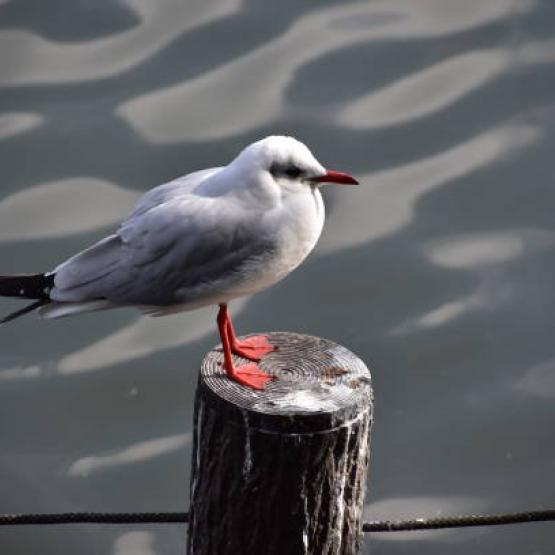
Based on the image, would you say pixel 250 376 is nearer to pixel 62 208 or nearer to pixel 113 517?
pixel 113 517

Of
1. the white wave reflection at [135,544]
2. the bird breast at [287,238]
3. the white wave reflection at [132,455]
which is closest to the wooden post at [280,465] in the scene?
the bird breast at [287,238]

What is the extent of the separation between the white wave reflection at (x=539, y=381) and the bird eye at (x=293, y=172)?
2417mm

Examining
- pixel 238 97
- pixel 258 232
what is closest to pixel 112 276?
pixel 258 232

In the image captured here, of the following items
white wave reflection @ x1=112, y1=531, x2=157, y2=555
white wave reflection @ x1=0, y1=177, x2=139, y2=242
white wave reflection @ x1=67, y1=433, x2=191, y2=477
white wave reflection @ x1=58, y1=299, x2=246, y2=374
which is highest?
white wave reflection @ x1=0, y1=177, x2=139, y2=242

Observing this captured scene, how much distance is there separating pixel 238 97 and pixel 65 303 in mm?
3027

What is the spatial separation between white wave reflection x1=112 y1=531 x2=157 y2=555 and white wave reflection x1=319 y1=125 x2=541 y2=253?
4.63 ft

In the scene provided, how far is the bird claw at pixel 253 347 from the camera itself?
291cm

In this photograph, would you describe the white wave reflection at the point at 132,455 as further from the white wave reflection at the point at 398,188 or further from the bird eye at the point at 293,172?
the bird eye at the point at 293,172

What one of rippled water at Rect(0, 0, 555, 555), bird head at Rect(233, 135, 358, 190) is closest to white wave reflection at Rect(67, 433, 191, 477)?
rippled water at Rect(0, 0, 555, 555)

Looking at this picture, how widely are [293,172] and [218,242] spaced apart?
226 mm

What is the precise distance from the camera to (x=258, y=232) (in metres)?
2.86

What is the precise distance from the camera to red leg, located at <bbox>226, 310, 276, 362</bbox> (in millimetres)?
2918

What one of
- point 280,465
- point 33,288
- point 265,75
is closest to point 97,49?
point 265,75

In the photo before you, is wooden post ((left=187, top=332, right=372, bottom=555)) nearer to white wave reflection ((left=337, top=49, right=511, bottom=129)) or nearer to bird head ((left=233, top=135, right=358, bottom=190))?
bird head ((left=233, top=135, right=358, bottom=190))
